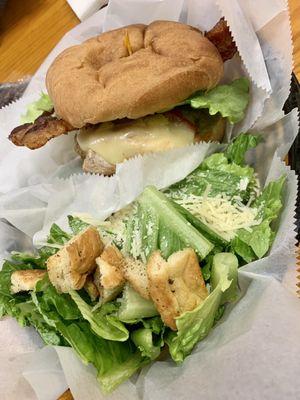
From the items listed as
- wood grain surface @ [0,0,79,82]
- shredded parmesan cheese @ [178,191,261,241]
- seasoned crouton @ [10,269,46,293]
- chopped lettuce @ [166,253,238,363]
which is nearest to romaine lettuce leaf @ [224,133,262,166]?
shredded parmesan cheese @ [178,191,261,241]

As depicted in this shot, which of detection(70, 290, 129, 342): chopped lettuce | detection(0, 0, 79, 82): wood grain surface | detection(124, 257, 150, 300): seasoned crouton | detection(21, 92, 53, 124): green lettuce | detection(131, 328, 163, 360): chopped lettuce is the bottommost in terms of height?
detection(131, 328, 163, 360): chopped lettuce

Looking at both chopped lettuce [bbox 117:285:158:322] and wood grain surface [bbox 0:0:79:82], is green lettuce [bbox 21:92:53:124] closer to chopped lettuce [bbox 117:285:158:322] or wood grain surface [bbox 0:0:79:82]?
wood grain surface [bbox 0:0:79:82]

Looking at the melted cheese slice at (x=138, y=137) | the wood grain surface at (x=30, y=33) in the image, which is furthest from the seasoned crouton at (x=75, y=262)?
the wood grain surface at (x=30, y=33)

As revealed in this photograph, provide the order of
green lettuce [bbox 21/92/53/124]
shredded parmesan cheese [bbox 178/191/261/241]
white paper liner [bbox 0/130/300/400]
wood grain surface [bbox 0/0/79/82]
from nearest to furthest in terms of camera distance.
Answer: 1. white paper liner [bbox 0/130/300/400]
2. shredded parmesan cheese [bbox 178/191/261/241]
3. green lettuce [bbox 21/92/53/124]
4. wood grain surface [bbox 0/0/79/82]

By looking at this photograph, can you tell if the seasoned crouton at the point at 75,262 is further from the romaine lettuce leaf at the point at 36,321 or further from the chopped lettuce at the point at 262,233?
the chopped lettuce at the point at 262,233

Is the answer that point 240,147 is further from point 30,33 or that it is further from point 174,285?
point 30,33

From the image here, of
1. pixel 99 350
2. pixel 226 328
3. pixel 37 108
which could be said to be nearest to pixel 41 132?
pixel 37 108

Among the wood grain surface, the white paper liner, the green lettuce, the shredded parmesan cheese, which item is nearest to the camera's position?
the white paper liner

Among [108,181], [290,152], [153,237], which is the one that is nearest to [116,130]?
[108,181]
